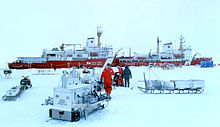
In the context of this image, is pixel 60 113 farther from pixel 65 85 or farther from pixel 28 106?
pixel 28 106

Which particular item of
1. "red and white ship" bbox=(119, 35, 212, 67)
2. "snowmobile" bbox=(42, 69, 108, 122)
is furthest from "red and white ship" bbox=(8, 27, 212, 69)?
"snowmobile" bbox=(42, 69, 108, 122)

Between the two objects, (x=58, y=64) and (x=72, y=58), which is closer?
(x=58, y=64)

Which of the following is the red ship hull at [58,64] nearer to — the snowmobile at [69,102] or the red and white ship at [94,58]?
the red and white ship at [94,58]

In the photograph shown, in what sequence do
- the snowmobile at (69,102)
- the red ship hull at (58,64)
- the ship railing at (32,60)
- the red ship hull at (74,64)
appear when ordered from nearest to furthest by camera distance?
the snowmobile at (69,102)
the red ship hull at (58,64)
the red ship hull at (74,64)
the ship railing at (32,60)

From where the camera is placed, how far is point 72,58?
135 ft

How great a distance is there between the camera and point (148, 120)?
4305 mm

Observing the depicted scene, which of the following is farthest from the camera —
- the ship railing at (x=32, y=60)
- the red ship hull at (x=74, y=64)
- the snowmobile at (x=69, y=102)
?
the ship railing at (x=32, y=60)

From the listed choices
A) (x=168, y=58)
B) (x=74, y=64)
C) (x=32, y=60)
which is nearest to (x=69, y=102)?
(x=74, y=64)

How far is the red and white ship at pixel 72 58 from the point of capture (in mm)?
37219

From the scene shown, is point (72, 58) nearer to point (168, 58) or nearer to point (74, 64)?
point (74, 64)

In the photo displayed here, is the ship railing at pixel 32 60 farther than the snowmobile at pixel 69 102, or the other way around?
the ship railing at pixel 32 60

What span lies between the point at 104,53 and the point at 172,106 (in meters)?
40.0

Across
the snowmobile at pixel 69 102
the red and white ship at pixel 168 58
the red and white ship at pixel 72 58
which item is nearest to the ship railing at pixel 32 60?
the red and white ship at pixel 72 58

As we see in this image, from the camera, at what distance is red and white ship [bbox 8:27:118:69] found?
37.2m
